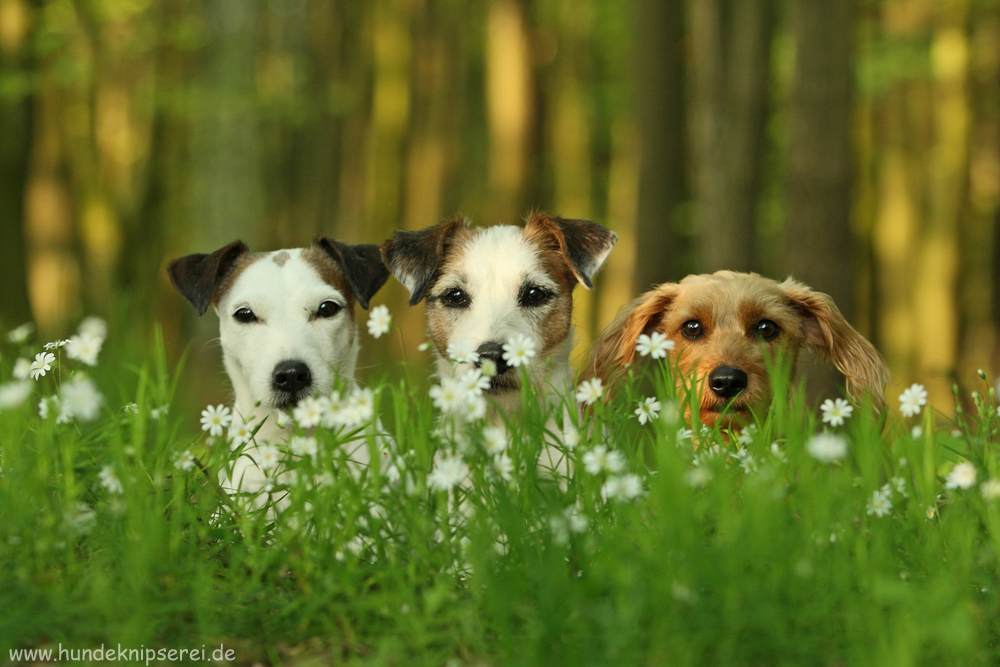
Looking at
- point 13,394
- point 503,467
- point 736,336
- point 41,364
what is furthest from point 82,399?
point 736,336

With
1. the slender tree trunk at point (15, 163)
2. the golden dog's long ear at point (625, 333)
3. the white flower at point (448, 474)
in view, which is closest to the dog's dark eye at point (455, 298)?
the golden dog's long ear at point (625, 333)

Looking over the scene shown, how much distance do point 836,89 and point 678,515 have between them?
6577 millimetres

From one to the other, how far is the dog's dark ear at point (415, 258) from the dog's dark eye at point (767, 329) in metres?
1.70

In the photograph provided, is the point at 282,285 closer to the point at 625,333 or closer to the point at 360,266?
the point at 360,266

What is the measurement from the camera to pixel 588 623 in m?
3.07

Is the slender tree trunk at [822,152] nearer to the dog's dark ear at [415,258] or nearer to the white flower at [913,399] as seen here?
the white flower at [913,399]

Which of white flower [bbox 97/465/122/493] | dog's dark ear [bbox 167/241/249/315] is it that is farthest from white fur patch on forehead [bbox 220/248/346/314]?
white flower [bbox 97/465/122/493]

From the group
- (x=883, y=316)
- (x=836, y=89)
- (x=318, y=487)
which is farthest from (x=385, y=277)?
(x=883, y=316)

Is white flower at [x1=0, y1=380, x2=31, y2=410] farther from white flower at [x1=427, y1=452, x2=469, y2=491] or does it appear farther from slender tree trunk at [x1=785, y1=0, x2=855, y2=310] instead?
slender tree trunk at [x1=785, y1=0, x2=855, y2=310]

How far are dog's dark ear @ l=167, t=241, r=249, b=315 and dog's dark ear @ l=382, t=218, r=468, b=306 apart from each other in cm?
87

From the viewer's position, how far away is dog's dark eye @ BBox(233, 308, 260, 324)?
5.04 metres

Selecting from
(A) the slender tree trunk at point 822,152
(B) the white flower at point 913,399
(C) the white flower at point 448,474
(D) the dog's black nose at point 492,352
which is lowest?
(C) the white flower at point 448,474

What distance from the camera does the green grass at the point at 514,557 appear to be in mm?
2973

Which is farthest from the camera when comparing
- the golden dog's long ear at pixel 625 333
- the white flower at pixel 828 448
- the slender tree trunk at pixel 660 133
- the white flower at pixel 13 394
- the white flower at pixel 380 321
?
the slender tree trunk at pixel 660 133
